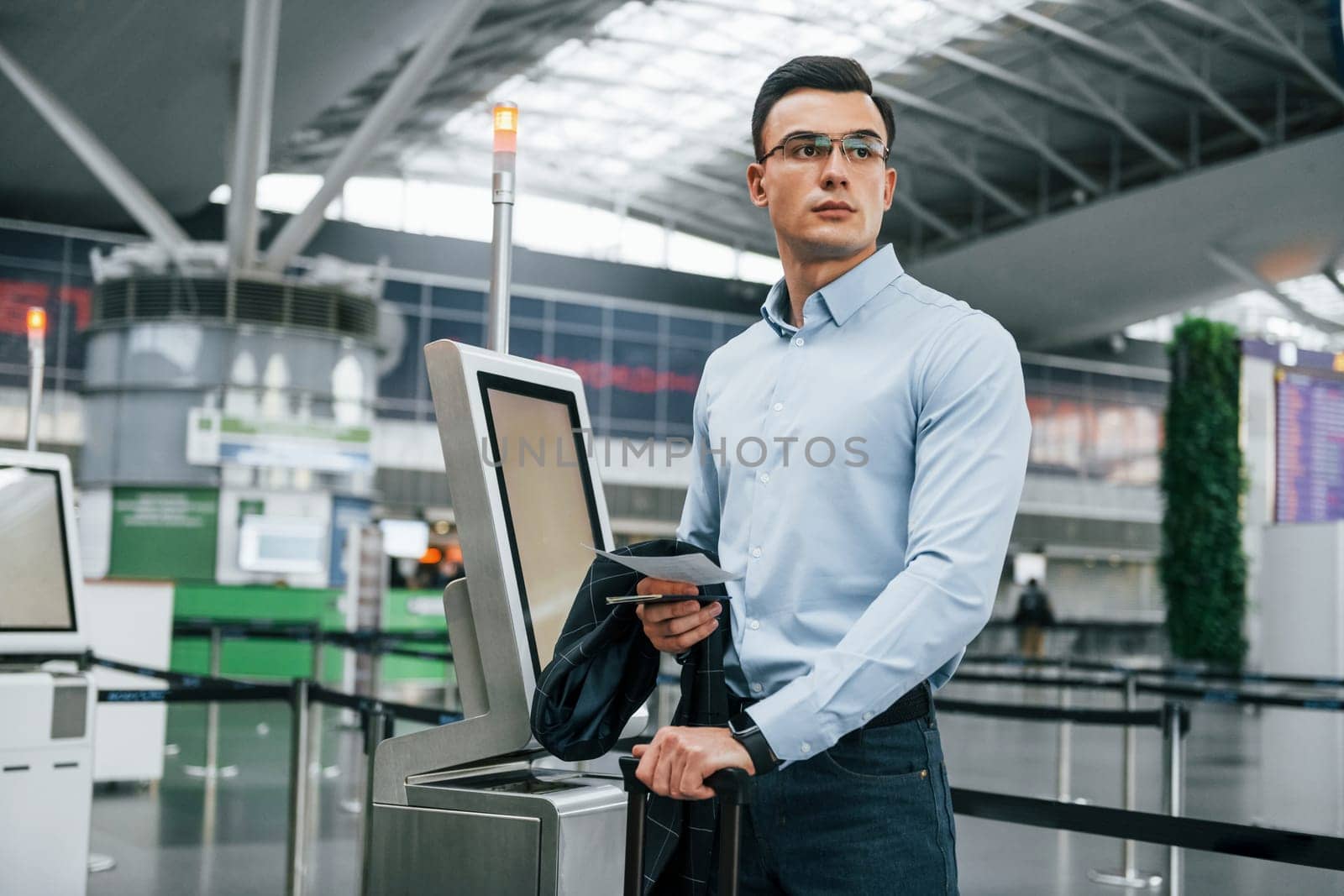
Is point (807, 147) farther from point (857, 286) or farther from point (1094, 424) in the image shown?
point (1094, 424)

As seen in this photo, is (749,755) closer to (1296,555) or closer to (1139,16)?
(1296,555)

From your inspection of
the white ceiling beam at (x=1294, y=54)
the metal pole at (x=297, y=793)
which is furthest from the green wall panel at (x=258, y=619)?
the white ceiling beam at (x=1294, y=54)

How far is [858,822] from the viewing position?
1.57m

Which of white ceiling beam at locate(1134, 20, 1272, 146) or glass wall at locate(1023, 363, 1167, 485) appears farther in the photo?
glass wall at locate(1023, 363, 1167, 485)

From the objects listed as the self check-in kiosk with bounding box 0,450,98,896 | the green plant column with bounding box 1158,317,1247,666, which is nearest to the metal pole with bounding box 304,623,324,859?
the self check-in kiosk with bounding box 0,450,98,896

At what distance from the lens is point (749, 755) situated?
55.8 inches

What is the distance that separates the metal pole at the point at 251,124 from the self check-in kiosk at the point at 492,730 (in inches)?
473

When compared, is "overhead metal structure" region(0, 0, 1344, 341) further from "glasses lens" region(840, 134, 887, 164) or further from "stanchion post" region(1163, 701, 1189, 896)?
"glasses lens" region(840, 134, 887, 164)

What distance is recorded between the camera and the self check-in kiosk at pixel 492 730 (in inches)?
81.5

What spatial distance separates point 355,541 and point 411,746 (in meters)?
12.9

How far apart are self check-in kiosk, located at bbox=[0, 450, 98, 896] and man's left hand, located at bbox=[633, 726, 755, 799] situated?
140 inches

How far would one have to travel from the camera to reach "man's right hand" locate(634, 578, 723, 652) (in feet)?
5.41

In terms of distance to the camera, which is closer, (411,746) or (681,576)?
(681,576)

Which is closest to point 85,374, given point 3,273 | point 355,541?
point 355,541
